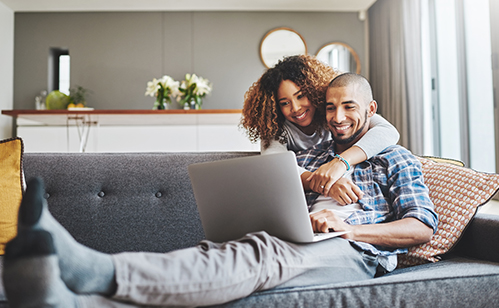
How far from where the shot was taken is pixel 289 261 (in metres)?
0.94

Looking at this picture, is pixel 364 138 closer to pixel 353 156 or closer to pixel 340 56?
pixel 353 156

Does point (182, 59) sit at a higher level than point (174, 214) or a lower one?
higher

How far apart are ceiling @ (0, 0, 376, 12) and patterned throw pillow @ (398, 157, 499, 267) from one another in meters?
3.72

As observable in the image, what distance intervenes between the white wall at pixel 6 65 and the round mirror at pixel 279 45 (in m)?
3.08

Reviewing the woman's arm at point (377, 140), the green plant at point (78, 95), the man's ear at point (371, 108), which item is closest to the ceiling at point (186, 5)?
the green plant at point (78, 95)

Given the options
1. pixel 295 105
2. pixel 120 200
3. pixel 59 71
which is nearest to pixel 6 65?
pixel 59 71

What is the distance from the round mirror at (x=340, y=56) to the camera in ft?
15.5

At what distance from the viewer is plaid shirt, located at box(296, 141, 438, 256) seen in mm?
1158

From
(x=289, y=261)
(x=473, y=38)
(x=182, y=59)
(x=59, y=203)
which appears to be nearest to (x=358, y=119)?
(x=289, y=261)

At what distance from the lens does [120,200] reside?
4.80 feet

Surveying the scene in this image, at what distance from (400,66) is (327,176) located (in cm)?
306

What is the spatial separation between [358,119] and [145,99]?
3.75 m

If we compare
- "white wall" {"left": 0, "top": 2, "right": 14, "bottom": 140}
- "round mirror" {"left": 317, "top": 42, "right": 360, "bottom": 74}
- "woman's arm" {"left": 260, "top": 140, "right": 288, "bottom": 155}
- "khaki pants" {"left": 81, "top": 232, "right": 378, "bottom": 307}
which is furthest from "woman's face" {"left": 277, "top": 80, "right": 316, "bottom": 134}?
"white wall" {"left": 0, "top": 2, "right": 14, "bottom": 140}

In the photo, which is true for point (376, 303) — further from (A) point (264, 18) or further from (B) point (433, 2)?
(A) point (264, 18)
